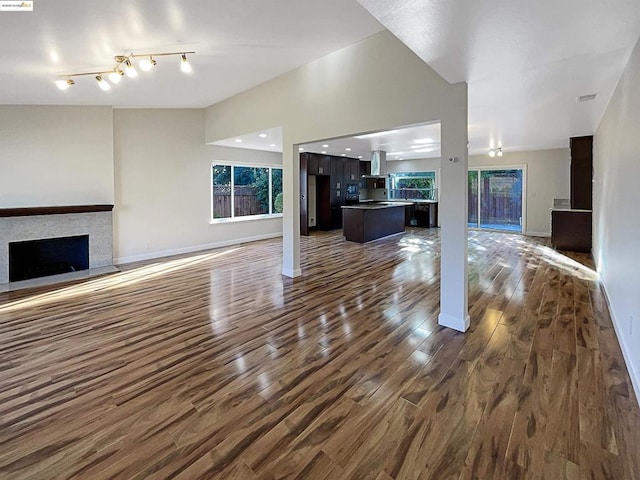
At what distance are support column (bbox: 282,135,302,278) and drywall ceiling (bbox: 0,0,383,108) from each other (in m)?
1.24

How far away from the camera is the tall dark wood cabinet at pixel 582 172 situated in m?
7.04

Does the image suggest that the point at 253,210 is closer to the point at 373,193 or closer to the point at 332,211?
the point at 332,211

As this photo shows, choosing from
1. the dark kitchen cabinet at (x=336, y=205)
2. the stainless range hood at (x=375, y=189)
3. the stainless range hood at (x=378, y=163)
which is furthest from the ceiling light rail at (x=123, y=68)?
the stainless range hood at (x=375, y=189)

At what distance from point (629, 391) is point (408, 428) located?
163 cm

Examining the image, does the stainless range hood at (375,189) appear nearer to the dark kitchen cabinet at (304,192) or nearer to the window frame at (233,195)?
the dark kitchen cabinet at (304,192)

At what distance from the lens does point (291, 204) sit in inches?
210

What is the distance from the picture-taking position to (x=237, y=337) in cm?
320

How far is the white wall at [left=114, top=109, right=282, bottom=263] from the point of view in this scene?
21.1 ft

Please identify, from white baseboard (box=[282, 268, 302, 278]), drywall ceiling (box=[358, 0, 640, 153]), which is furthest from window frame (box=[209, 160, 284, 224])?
drywall ceiling (box=[358, 0, 640, 153])

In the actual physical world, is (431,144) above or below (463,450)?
above

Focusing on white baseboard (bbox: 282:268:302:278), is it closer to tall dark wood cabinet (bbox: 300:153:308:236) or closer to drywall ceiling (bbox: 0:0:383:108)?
drywall ceiling (bbox: 0:0:383:108)

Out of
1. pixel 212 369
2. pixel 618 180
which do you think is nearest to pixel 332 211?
pixel 618 180

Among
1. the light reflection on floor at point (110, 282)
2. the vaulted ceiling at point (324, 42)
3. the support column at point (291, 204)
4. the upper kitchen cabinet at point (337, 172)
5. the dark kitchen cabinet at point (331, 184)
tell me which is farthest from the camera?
the upper kitchen cabinet at point (337, 172)

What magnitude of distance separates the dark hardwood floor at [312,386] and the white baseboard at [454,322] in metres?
0.09
